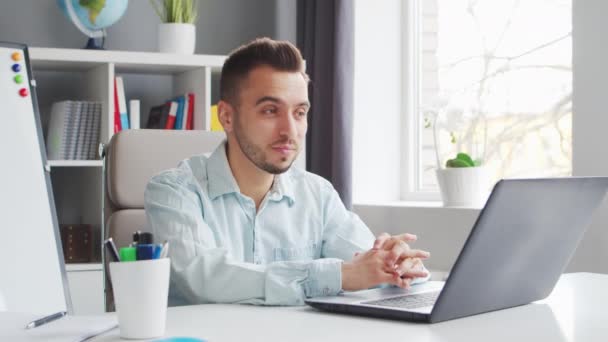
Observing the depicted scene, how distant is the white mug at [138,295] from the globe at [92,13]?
2386 millimetres

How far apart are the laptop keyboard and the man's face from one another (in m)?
0.43

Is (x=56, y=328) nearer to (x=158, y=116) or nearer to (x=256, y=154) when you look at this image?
(x=256, y=154)

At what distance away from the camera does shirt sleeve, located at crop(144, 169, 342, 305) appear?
56.9 inches

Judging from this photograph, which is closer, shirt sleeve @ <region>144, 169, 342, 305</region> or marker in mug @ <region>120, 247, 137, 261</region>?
marker in mug @ <region>120, 247, 137, 261</region>

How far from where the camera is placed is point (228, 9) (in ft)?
12.8

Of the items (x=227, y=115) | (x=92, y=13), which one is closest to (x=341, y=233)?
(x=227, y=115)

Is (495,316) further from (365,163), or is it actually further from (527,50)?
(365,163)

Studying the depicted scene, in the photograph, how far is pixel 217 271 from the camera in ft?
4.89

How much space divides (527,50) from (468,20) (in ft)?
1.08

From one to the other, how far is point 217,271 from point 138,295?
0.38 m

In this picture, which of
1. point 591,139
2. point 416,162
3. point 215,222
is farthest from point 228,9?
point 215,222

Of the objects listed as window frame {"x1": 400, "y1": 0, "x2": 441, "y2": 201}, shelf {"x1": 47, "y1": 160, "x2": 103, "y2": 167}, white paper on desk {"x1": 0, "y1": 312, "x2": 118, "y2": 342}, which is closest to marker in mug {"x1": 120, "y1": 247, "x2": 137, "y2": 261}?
white paper on desk {"x1": 0, "y1": 312, "x2": 118, "y2": 342}

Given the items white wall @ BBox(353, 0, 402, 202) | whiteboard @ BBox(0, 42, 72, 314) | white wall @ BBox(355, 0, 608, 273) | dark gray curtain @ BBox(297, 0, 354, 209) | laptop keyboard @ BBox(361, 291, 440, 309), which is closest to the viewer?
laptop keyboard @ BBox(361, 291, 440, 309)

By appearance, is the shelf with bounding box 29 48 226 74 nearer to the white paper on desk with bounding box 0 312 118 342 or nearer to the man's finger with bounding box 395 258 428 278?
the man's finger with bounding box 395 258 428 278
